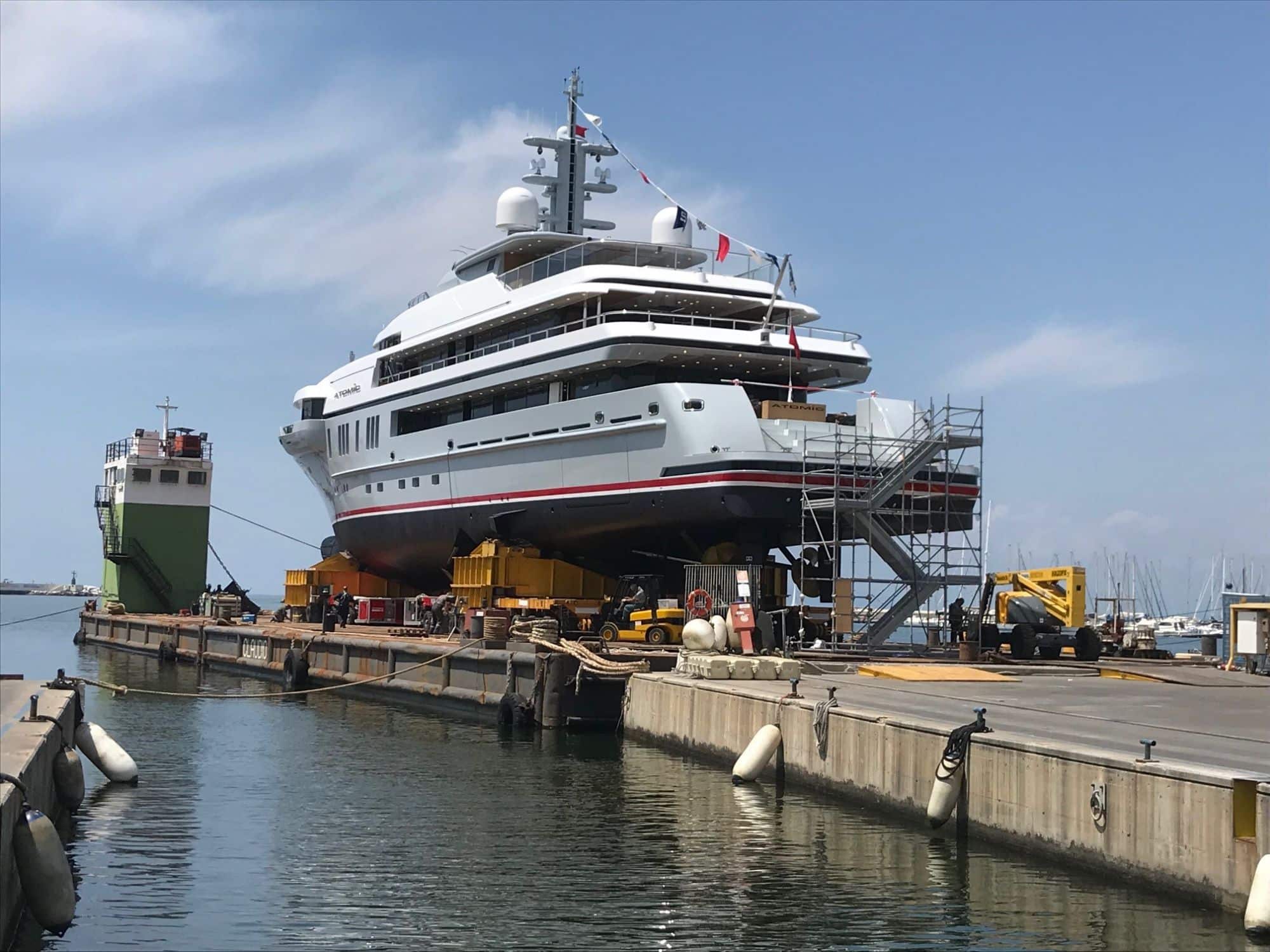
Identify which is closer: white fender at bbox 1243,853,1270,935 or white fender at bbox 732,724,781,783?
white fender at bbox 1243,853,1270,935

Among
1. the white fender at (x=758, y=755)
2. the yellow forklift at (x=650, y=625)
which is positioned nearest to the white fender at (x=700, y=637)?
the yellow forklift at (x=650, y=625)

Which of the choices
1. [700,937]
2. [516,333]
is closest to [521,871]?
[700,937]

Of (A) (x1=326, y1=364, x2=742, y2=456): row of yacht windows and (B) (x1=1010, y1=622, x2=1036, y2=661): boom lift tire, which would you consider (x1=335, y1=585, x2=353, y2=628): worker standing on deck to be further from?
(B) (x1=1010, y1=622, x2=1036, y2=661): boom lift tire

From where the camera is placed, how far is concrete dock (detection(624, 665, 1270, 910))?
11.8 metres

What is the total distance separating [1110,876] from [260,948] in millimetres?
7526

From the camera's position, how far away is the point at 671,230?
125 feet

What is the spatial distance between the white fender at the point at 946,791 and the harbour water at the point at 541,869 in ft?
0.97

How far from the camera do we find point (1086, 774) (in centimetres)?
1314

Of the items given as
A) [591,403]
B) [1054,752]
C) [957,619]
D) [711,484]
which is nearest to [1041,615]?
[957,619]

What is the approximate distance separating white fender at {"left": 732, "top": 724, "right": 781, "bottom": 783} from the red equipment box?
26.0 metres

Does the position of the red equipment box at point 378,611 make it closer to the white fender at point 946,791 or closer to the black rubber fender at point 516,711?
the black rubber fender at point 516,711

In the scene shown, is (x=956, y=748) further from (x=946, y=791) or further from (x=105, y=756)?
(x=105, y=756)

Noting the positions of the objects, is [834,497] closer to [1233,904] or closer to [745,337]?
[745,337]

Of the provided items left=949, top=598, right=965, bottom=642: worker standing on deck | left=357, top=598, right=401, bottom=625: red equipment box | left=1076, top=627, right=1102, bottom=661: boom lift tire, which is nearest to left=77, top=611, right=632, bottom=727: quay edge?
left=357, top=598, right=401, bottom=625: red equipment box
